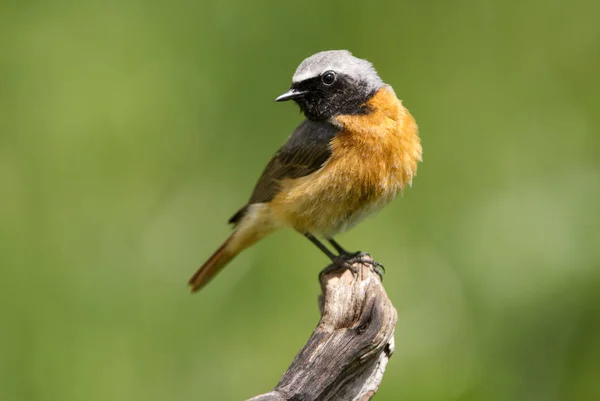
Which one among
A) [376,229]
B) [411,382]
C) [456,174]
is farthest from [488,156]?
[411,382]

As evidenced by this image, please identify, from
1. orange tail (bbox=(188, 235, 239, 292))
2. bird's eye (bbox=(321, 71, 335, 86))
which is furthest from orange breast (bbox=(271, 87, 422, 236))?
orange tail (bbox=(188, 235, 239, 292))

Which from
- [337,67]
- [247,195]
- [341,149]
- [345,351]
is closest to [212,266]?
[247,195]

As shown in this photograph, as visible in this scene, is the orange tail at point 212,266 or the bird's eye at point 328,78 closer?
the bird's eye at point 328,78

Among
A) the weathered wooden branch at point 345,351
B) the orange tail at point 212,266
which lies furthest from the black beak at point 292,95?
the weathered wooden branch at point 345,351

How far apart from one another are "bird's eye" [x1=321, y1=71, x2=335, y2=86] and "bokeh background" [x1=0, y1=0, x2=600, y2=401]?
1.60m

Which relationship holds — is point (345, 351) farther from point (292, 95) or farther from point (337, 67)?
point (337, 67)

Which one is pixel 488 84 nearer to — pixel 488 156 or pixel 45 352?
pixel 488 156

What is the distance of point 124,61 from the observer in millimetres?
8148

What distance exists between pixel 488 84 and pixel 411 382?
119 inches

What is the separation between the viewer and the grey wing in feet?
20.3

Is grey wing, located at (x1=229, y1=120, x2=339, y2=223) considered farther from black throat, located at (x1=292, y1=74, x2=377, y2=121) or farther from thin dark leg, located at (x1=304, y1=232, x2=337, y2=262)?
thin dark leg, located at (x1=304, y1=232, x2=337, y2=262)

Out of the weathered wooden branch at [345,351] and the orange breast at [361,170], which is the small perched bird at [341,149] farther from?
the weathered wooden branch at [345,351]

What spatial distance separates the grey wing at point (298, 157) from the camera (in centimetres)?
619

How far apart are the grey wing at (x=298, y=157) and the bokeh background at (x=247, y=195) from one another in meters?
0.79
